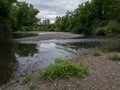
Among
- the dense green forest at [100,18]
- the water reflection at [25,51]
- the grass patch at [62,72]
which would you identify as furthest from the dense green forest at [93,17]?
the grass patch at [62,72]

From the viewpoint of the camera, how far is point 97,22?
5519cm

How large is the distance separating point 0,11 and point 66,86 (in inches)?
1569

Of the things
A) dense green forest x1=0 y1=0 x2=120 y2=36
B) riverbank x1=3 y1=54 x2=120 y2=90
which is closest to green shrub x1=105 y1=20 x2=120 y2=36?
dense green forest x1=0 y1=0 x2=120 y2=36

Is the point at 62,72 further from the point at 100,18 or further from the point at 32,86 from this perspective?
the point at 100,18

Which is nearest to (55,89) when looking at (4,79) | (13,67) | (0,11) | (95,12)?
(4,79)

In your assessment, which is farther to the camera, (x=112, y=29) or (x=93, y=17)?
(x=93, y=17)

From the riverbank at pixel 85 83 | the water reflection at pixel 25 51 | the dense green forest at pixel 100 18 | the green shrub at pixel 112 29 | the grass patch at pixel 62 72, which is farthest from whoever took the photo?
the dense green forest at pixel 100 18

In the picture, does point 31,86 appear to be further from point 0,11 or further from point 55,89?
point 0,11

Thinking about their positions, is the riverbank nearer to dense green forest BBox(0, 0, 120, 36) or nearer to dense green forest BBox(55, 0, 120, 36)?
dense green forest BBox(0, 0, 120, 36)

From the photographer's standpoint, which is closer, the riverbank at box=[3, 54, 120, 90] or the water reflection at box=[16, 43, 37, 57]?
the riverbank at box=[3, 54, 120, 90]

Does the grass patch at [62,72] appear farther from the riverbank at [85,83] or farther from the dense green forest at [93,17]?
the dense green forest at [93,17]

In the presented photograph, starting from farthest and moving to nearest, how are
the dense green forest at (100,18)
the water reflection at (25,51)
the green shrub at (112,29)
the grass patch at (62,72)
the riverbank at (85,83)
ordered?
the dense green forest at (100,18), the green shrub at (112,29), the water reflection at (25,51), the grass patch at (62,72), the riverbank at (85,83)

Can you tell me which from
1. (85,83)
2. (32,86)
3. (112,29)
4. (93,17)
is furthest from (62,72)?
(93,17)

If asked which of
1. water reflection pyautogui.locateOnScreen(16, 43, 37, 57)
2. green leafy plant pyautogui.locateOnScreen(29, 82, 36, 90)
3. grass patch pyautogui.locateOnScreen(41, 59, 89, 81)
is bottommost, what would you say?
water reflection pyautogui.locateOnScreen(16, 43, 37, 57)
